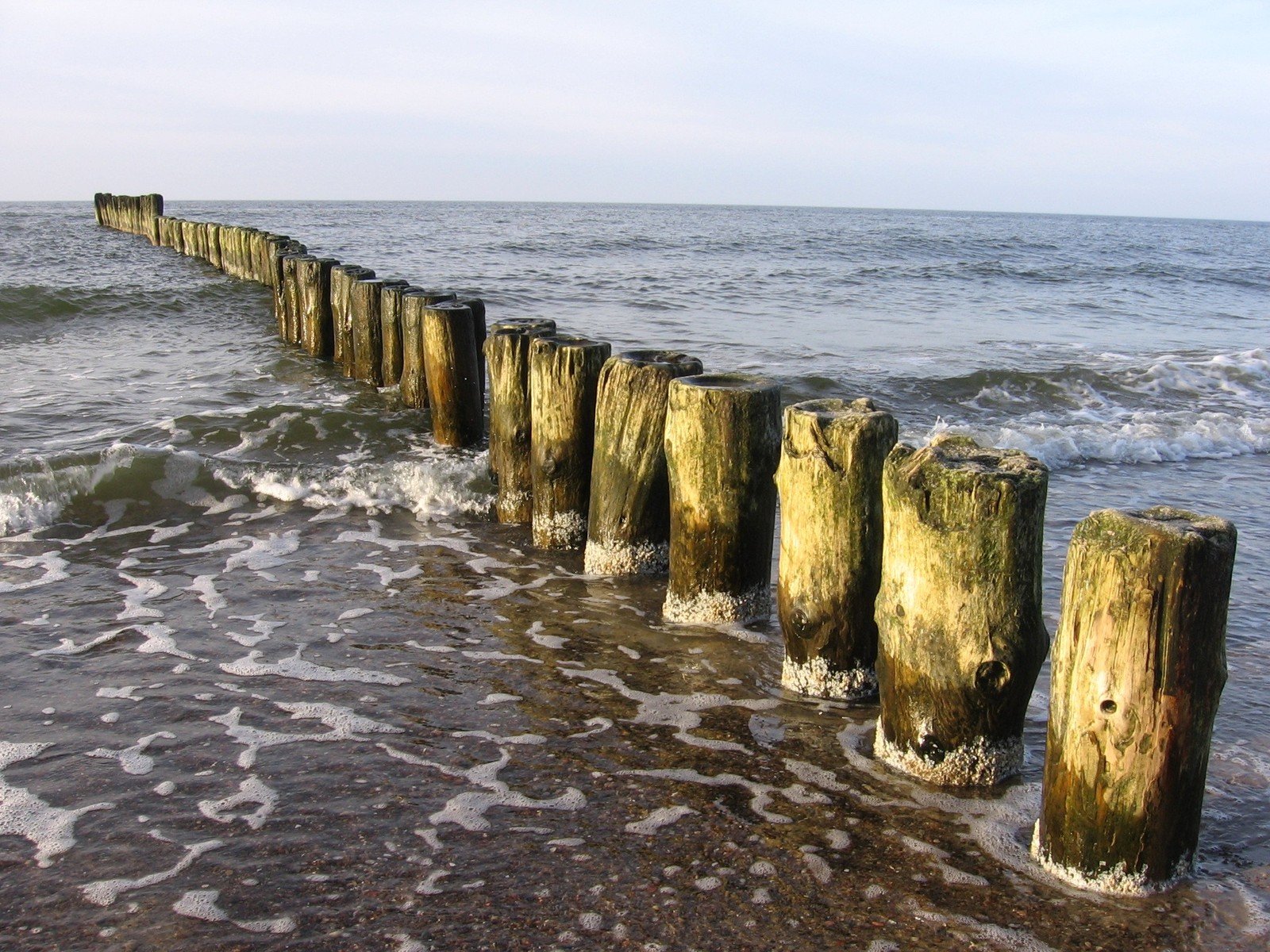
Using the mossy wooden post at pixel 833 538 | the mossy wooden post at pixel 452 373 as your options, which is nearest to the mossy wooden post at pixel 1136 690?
the mossy wooden post at pixel 833 538

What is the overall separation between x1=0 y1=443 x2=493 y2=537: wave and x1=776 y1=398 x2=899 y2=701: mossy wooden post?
3255 millimetres

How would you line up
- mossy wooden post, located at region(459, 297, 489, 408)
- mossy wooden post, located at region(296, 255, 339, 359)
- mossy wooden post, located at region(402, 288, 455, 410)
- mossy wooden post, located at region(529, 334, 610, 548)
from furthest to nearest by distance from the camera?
mossy wooden post, located at region(296, 255, 339, 359) < mossy wooden post, located at region(402, 288, 455, 410) < mossy wooden post, located at region(459, 297, 489, 408) < mossy wooden post, located at region(529, 334, 610, 548)

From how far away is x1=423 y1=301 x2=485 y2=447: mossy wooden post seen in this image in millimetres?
7559

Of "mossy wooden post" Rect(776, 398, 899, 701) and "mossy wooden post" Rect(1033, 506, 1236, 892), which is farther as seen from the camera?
"mossy wooden post" Rect(776, 398, 899, 701)

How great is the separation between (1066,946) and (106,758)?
3284 millimetres

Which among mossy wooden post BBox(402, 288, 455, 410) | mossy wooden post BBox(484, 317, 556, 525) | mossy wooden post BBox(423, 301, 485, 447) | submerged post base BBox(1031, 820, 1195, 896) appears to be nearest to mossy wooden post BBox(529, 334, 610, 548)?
mossy wooden post BBox(484, 317, 556, 525)

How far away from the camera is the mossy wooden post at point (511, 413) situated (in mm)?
6168

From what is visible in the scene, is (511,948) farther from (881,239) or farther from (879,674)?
(881,239)

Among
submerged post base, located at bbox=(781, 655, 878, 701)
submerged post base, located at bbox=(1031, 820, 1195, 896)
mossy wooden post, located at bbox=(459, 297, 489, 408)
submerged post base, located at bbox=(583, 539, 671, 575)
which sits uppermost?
mossy wooden post, located at bbox=(459, 297, 489, 408)

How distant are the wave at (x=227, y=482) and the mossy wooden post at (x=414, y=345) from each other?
1324 millimetres

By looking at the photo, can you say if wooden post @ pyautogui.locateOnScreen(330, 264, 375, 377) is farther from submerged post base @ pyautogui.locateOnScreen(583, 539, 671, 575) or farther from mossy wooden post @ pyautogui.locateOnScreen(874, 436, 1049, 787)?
mossy wooden post @ pyautogui.locateOnScreen(874, 436, 1049, 787)

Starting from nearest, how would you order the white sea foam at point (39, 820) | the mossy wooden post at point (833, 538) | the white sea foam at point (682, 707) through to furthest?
1. the white sea foam at point (39, 820)
2. the mossy wooden post at point (833, 538)
3. the white sea foam at point (682, 707)

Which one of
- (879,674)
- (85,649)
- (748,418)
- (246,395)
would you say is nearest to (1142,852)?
(879,674)

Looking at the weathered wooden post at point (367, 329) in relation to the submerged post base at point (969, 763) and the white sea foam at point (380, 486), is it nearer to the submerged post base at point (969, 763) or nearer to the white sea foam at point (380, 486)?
the white sea foam at point (380, 486)
